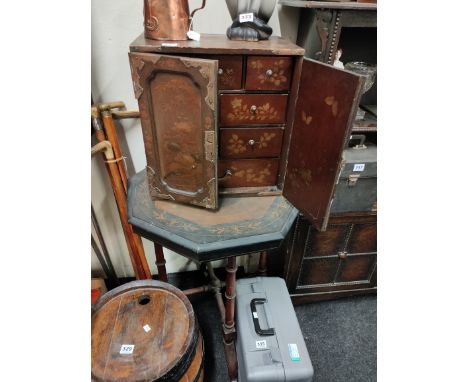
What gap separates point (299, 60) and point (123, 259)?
5.09ft

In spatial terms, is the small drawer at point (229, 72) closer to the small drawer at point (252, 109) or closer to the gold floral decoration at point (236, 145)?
the small drawer at point (252, 109)

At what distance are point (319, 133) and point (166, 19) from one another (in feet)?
1.85

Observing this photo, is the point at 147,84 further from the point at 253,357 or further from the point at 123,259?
the point at 123,259

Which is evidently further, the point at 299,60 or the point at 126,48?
the point at 126,48

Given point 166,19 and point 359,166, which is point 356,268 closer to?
point 359,166

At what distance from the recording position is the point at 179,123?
0.91 m

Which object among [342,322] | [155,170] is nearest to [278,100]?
[155,170]

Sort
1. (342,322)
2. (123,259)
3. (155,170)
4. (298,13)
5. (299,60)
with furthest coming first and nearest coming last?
1. (123,259)
2. (342,322)
3. (298,13)
4. (155,170)
5. (299,60)

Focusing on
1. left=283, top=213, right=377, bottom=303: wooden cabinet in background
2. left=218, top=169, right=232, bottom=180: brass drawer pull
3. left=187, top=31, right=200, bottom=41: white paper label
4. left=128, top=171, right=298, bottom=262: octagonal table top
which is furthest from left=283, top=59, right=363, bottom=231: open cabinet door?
left=283, top=213, right=377, bottom=303: wooden cabinet in background

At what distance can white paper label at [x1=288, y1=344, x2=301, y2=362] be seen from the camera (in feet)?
3.93

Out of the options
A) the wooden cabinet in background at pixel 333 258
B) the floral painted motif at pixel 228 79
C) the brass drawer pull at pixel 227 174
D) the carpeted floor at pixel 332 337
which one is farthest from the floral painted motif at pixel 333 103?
the carpeted floor at pixel 332 337

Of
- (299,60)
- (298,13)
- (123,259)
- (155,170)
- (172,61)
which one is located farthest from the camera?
(123,259)

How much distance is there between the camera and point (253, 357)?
1.21 m

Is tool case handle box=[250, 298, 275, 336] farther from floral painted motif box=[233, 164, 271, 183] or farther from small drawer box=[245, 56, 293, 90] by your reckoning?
small drawer box=[245, 56, 293, 90]
